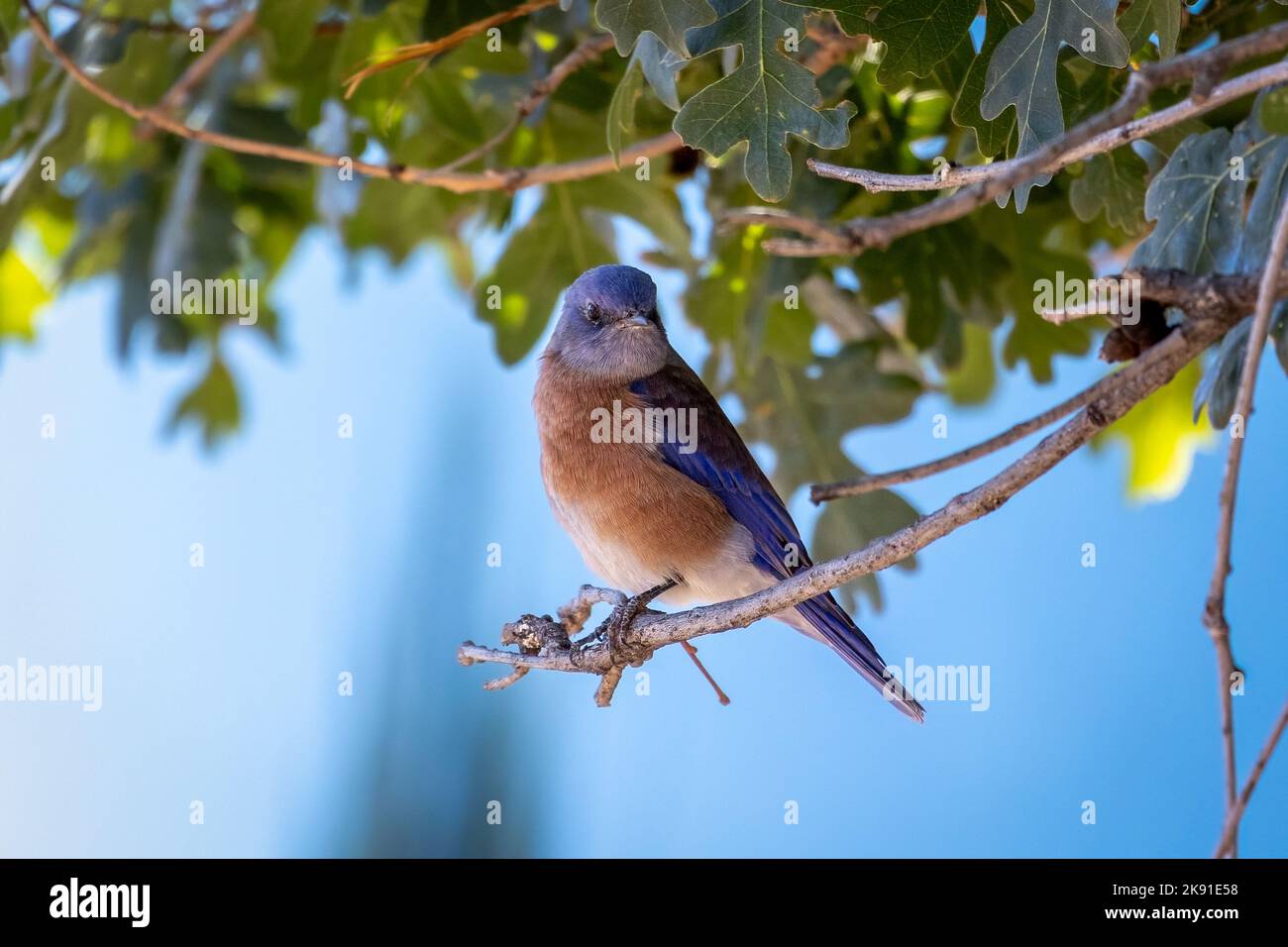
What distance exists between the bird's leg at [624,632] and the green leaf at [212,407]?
3.63 meters

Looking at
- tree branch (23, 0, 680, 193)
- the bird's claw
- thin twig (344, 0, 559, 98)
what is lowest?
the bird's claw

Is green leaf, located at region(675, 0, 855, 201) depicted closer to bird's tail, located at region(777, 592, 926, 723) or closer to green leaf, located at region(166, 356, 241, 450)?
bird's tail, located at region(777, 592, 926, 723)

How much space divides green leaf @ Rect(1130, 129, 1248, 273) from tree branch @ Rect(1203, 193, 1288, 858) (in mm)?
622

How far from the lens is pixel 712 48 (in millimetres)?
2873

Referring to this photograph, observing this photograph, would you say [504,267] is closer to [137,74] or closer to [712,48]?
[137,74]

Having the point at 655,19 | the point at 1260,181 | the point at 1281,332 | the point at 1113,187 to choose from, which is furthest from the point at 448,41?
the point at 1281,332

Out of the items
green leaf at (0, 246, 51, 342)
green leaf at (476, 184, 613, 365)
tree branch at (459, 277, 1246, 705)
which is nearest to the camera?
tree branch at (459, 277, 1246, 705)

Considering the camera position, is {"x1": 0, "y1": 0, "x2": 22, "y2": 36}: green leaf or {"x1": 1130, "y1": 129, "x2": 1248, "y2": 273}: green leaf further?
{"x1": 0, "y1": 0, "x2": 22, "y2": 36}: green leaf

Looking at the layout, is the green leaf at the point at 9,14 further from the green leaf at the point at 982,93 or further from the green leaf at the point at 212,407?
the green leaf at the point at 212,407

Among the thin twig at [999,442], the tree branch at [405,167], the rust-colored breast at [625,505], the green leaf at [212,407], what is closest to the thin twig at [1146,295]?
the thin twig at [999,442]

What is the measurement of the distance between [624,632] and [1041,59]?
61.3 inches

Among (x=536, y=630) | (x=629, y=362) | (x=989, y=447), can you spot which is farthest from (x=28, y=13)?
(x=989, y=447)

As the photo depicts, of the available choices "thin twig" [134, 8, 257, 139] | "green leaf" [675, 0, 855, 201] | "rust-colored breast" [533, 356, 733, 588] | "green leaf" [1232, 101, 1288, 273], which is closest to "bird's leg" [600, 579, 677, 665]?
"rust-colored breast" [533, 356, 733, 588]

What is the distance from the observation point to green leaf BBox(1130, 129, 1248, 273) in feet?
10.6
